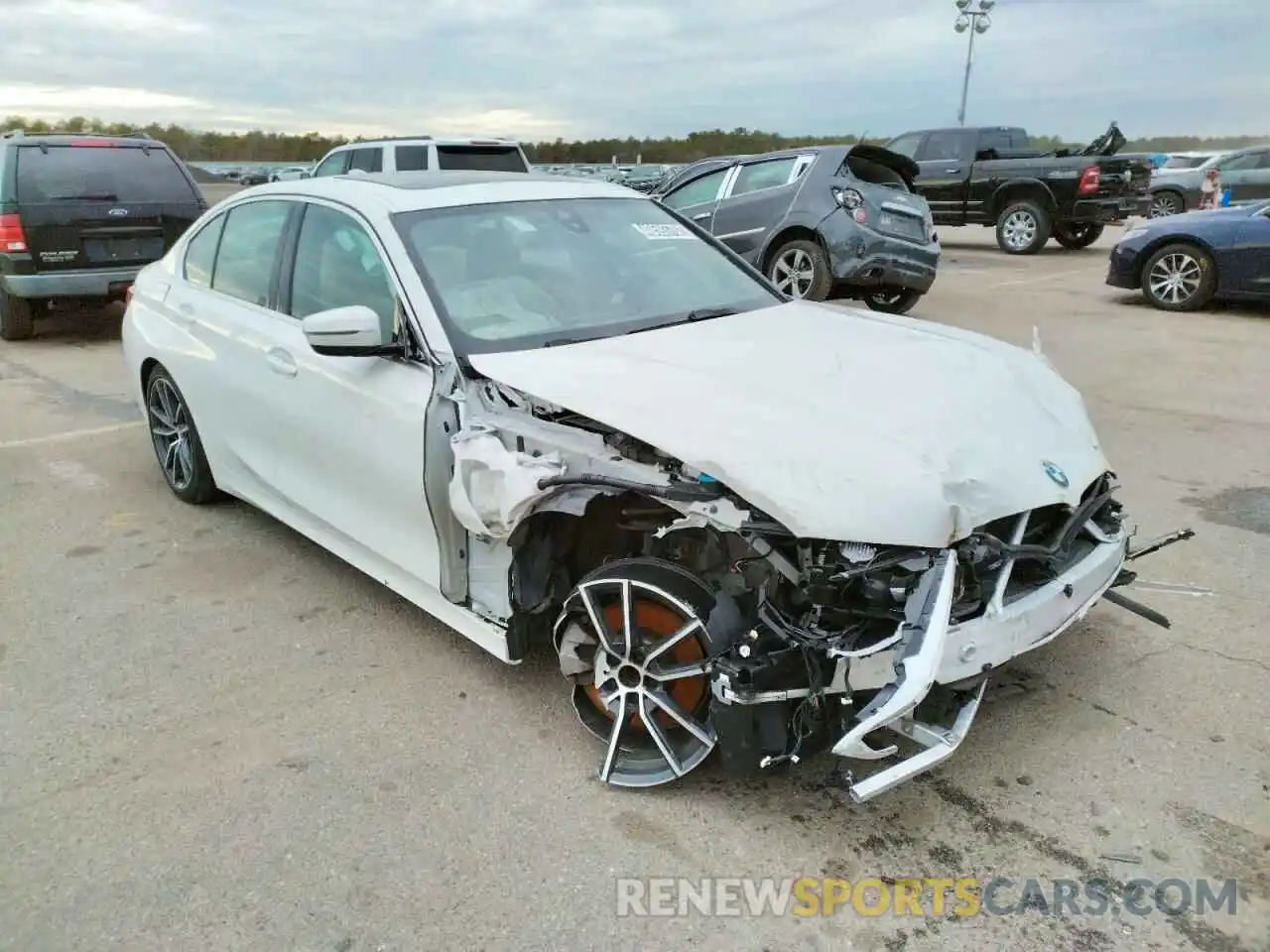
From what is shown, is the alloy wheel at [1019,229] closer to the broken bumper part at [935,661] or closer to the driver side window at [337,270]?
the driver side window at [337,270]

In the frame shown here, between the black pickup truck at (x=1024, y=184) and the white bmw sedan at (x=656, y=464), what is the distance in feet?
43.7

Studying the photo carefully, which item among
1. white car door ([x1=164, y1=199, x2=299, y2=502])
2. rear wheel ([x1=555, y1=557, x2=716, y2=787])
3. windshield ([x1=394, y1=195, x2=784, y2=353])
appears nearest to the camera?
rear wheel ([x1=555, y1=557, x2=716, y2=787])

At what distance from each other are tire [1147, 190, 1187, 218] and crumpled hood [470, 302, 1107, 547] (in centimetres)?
1917

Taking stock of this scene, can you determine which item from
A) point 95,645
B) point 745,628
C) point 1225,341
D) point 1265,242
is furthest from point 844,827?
point 1265,242

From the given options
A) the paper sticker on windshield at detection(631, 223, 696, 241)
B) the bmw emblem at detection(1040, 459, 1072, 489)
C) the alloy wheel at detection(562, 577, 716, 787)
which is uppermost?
the paper sticker on windshield at detection(631, 223, 696, 241)

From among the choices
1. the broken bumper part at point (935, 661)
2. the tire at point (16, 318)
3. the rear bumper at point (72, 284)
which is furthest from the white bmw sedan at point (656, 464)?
the tire at point (16, 318)

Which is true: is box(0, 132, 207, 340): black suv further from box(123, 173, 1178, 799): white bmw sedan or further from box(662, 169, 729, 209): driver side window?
box(123, 173, 1178, 799): white bmw sedan

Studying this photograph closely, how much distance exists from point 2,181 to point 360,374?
7677mm

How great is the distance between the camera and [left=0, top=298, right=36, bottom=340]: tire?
→ 9.68 meters

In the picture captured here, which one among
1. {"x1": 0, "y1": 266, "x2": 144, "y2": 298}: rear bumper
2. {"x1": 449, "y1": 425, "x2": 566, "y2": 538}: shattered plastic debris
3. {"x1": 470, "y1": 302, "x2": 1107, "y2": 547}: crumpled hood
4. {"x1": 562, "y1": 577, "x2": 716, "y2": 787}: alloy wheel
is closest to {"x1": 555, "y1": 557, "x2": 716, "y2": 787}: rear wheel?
{"x1": 562, "y1": 577, "x2": 716, "y2": 787}: alloy wheel

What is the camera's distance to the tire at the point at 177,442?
4.94 m

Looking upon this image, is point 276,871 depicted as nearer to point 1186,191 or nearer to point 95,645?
point 95,645

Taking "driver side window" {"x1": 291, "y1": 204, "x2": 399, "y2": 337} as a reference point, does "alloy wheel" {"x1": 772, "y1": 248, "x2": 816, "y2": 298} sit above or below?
below

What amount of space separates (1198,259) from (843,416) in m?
9.49
